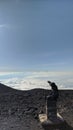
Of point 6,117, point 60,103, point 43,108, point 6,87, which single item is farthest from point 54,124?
point 6,87

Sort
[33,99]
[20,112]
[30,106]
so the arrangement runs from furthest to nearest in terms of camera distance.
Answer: [33,99] → [30,106] → [20,112]

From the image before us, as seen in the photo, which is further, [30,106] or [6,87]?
[6,87]

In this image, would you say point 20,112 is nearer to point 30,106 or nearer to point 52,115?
point 30,106


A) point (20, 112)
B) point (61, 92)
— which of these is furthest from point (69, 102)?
point (20, 112)

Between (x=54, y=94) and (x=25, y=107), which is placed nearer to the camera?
(x=54, y=94)

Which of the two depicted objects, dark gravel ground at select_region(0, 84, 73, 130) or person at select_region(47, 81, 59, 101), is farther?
dark gravel ground at select_region(0, 84, 73, 130)

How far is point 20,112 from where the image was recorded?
14.4m

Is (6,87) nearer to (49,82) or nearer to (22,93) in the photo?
(22,93)

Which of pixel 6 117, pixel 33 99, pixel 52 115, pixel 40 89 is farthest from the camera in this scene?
pixel 40 89

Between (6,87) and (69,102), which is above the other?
(6,87)

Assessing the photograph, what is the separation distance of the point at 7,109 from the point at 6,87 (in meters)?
4.46

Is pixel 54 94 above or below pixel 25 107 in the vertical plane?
above

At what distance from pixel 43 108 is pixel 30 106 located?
102cm

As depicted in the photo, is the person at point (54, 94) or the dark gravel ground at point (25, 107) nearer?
the person at point (54, 94)
